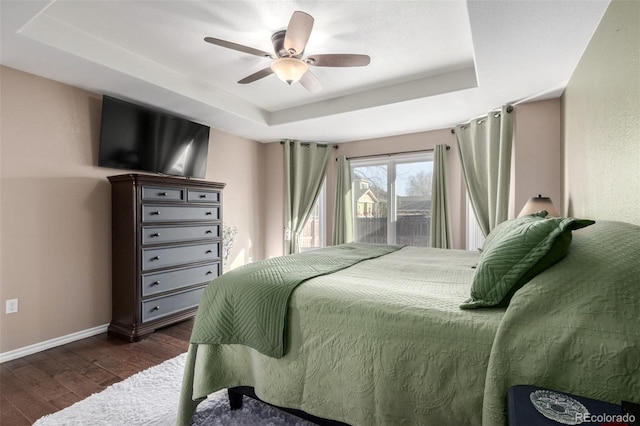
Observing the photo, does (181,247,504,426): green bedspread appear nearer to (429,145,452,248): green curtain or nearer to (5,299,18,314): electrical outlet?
(5,299,18,314): electrical outlet

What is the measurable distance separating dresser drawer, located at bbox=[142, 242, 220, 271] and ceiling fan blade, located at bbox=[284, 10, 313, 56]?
7.46ft

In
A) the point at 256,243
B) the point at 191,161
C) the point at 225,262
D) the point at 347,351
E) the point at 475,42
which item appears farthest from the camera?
the point at 256,243

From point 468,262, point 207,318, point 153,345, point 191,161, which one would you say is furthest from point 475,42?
point 153,345

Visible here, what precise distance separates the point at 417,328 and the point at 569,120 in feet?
8.76

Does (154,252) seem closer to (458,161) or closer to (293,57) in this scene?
(293,57)

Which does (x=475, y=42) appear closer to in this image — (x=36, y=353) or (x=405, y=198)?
(x=405, y=198)

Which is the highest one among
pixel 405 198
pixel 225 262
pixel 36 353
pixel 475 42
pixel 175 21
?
pixel 175 21

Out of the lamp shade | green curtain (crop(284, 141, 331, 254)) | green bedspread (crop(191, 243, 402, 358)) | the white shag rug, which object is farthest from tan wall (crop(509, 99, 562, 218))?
the white shag rug

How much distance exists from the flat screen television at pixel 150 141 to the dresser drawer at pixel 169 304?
1.43m

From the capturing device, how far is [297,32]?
2.02 m

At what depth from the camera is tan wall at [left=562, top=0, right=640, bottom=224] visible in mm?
1465

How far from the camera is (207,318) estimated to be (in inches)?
63.5

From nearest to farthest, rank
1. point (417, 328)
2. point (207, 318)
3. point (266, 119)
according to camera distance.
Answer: point (417, 328) < point (207, 318) < point (266, 119)

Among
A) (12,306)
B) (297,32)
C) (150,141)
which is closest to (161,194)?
(150,141)
